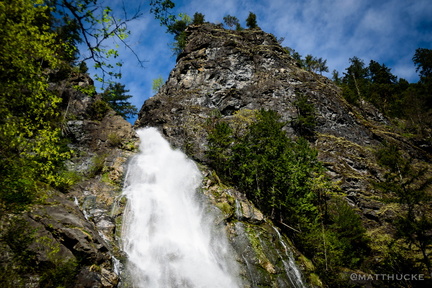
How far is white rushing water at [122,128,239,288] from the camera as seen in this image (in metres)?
13.9

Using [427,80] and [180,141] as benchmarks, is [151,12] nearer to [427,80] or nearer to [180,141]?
[180,141]

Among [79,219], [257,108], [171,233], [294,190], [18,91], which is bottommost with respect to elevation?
[171,233]

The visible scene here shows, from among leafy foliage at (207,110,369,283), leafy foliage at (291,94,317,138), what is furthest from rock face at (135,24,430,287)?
leafy foliage at (207,110,369,283)

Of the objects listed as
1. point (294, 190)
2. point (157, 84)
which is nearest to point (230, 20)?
point (157, 84)

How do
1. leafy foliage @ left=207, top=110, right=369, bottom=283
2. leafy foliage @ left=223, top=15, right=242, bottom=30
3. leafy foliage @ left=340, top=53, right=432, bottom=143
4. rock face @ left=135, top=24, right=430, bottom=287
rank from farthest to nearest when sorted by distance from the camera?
leafy foliage @ left=223, top=15, right=242, bottom=30 < leafy foliage @ left=340, top=53, right=432, bottom=143 < leafy foliage @ left=207, top=110, right=369, bottom=283 < rock face @ left=135, top=24, right=430, bottom=287

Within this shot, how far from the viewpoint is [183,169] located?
2575 cm

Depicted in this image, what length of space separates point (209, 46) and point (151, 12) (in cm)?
4383

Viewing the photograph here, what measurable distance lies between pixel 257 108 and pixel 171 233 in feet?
80.1

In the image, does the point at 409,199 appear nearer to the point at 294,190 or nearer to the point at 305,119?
the point at 294,190

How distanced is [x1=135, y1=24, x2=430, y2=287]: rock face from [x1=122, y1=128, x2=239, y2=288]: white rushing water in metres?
1.48

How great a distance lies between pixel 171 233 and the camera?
17.5 meters

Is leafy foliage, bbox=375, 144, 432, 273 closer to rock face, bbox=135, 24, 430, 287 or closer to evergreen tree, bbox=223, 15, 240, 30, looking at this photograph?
rock face, bbox=135, 24, 430, 287

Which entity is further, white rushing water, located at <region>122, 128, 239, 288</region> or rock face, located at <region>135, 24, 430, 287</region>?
rock face, located at <region>135, 24, 430, 287</region>

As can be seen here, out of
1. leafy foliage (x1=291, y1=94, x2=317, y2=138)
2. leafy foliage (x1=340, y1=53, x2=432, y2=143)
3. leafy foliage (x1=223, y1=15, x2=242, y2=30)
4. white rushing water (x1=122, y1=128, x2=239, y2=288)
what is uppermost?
leafy foliage (x1=223, y1=15, x2=242, y2=30)
